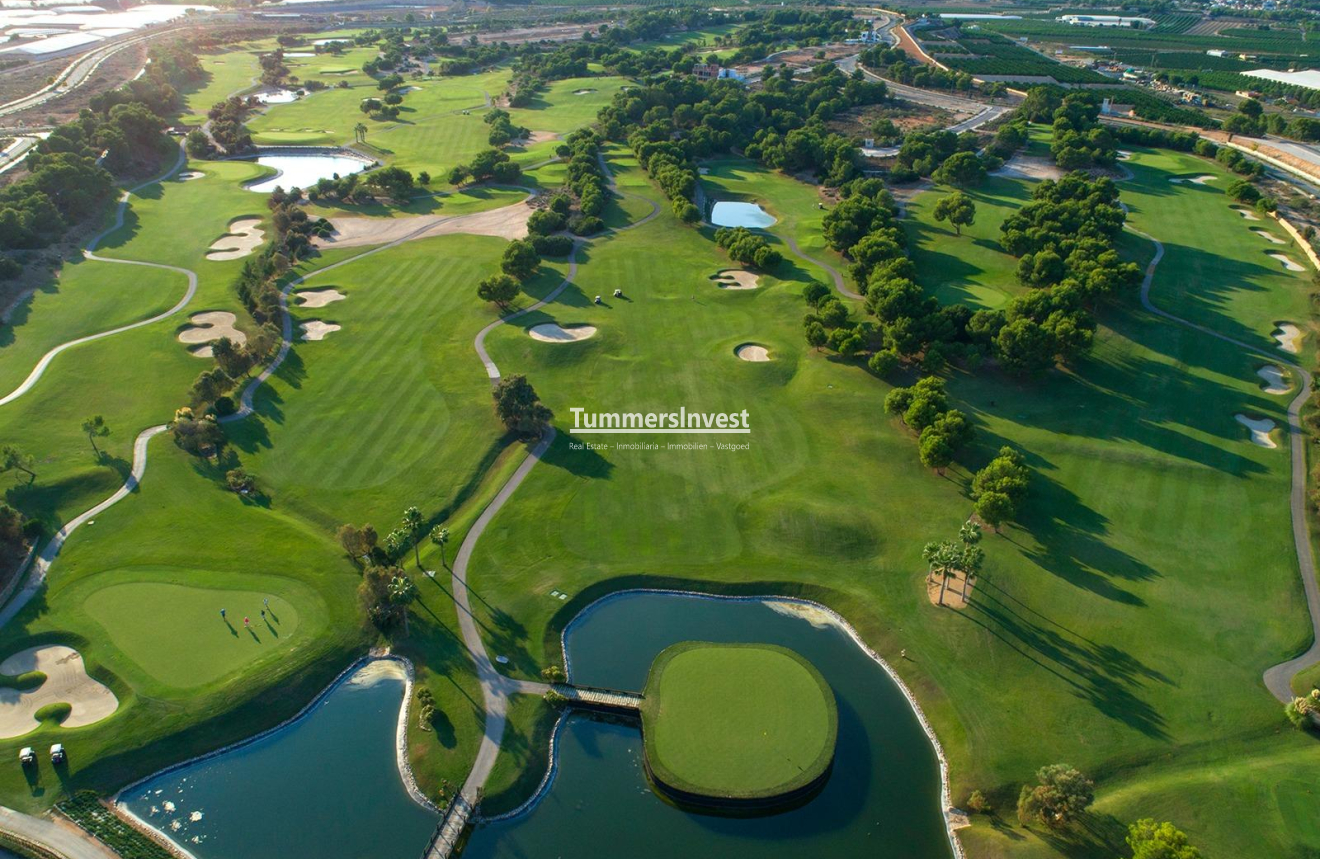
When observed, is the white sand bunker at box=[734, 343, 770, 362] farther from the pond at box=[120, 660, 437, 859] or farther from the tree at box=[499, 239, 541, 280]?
the pond at box=[120, 660, 437, 859]

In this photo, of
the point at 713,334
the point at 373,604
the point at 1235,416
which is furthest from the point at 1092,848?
the point at 713,334

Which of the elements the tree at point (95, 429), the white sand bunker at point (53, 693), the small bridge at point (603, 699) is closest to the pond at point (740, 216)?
the tree at point (95, 429)

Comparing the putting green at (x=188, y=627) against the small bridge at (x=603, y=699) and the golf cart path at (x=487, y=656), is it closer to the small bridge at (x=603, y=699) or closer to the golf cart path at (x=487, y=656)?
the golf cart path at (x=487, y=656)

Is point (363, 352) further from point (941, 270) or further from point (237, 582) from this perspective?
point (941, 270)

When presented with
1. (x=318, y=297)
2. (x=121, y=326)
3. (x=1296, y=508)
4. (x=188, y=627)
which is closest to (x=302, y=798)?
(x=188, y=627)

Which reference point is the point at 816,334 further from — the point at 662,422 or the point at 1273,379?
the point at 1273,379

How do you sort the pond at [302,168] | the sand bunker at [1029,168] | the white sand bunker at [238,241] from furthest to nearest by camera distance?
the pond at [302,168]
the sand bunker at [1029,168]
the white sand bunker at [238,241]
